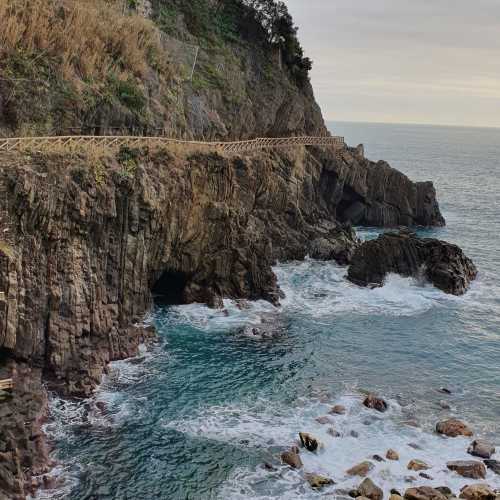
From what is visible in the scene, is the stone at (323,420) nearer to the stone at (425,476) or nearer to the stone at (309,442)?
the stone at (309,442)

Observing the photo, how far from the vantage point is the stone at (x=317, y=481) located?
96.0 feet

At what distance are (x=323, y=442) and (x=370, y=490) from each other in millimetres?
4725

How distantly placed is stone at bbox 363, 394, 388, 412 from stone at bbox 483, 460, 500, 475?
266 inches

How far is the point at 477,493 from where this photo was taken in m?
28.5

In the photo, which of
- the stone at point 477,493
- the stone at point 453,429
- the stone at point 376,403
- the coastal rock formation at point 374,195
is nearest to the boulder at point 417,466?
the stone at point 477,493

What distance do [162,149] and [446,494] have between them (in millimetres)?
32751

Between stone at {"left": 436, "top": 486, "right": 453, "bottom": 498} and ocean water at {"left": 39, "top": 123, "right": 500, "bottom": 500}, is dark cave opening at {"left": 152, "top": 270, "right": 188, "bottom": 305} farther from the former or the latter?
stone at {"left": 436, "top": 486, "right": 453, "bottom": 498}

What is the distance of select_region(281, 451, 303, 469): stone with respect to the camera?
101 ft

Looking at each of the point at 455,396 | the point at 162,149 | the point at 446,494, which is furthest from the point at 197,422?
the point at 162,149

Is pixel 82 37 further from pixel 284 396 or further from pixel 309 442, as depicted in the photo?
pixel 309 442

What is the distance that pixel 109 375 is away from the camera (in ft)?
125

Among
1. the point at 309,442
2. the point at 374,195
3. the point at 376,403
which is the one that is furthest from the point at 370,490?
the point at 374,195

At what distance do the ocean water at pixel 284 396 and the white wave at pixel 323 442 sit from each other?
0.28 ft

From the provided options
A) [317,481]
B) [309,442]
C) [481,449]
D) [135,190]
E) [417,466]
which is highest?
[135,190]
